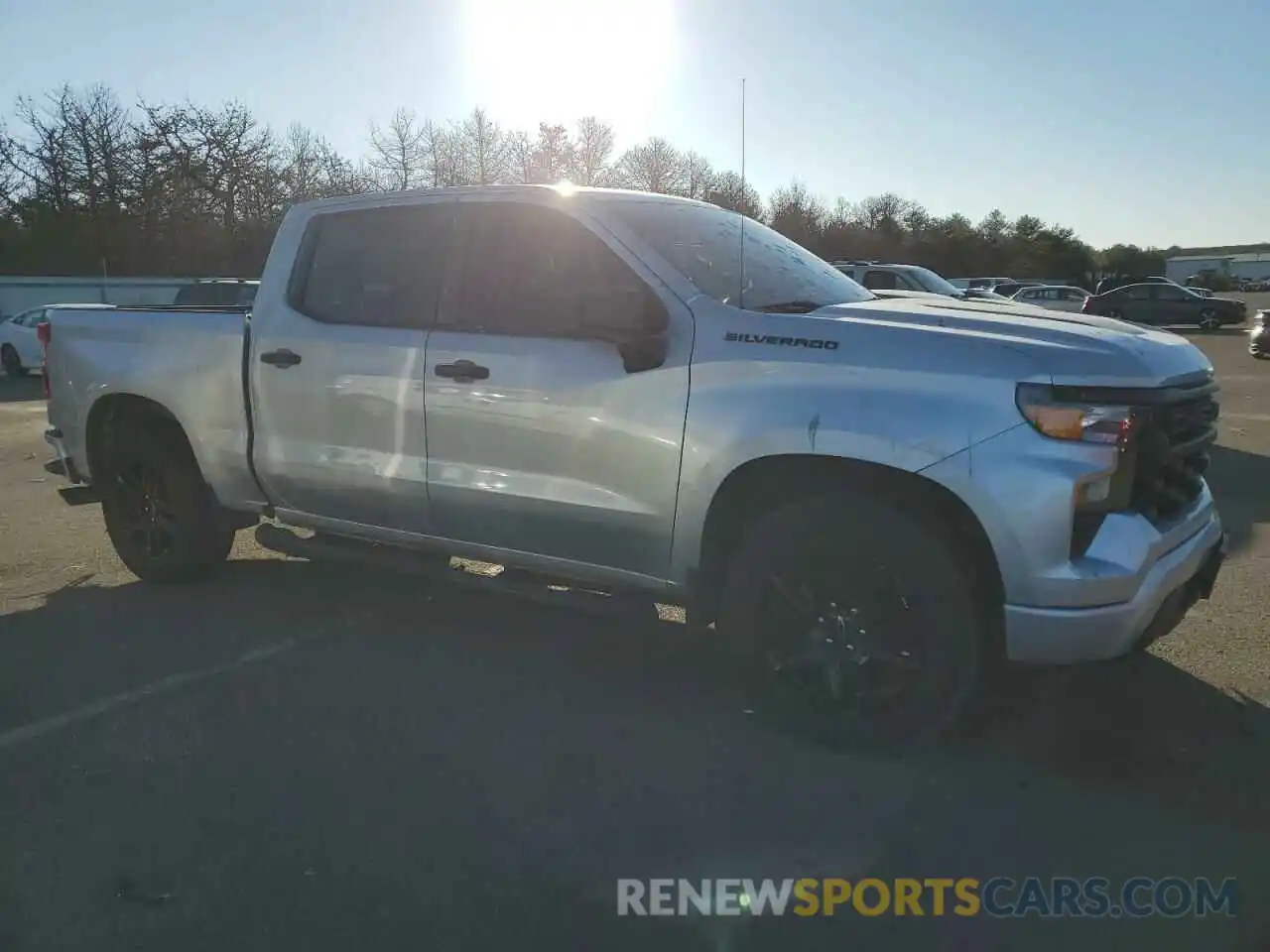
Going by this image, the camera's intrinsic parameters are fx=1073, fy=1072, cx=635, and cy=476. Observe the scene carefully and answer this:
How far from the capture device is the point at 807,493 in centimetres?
376

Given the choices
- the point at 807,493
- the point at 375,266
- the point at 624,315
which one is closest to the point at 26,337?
the point at 375,266

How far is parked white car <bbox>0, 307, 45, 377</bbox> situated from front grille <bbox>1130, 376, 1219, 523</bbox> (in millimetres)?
23742

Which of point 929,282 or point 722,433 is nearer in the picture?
point 722,433

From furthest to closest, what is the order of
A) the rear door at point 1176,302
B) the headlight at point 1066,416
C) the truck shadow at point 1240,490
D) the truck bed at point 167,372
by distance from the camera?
the rear door at point 1176,302, the truck shadow at point 1240,490, the truck bed at point 167,372, the headlight at point 1066,416

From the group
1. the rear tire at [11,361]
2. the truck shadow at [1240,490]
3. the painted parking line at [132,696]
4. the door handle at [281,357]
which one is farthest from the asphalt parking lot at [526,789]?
the rear tire at [11,361]

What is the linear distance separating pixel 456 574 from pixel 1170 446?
2.87m

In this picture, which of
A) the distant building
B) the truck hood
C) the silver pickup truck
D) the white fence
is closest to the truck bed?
the silver pickup truck

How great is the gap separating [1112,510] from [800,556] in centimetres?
101

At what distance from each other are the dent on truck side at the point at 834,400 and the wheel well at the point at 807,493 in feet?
0.18

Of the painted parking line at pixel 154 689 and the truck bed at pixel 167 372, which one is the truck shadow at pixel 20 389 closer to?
the truck bed at pixel 167 372

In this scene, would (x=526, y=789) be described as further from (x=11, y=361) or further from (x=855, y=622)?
(x=11, y=361)

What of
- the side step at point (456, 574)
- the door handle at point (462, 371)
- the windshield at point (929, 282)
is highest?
the windshield at point (929, 282)

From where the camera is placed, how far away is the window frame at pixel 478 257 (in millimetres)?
4147

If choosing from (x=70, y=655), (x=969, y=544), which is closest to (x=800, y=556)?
(x=969, y=544)
